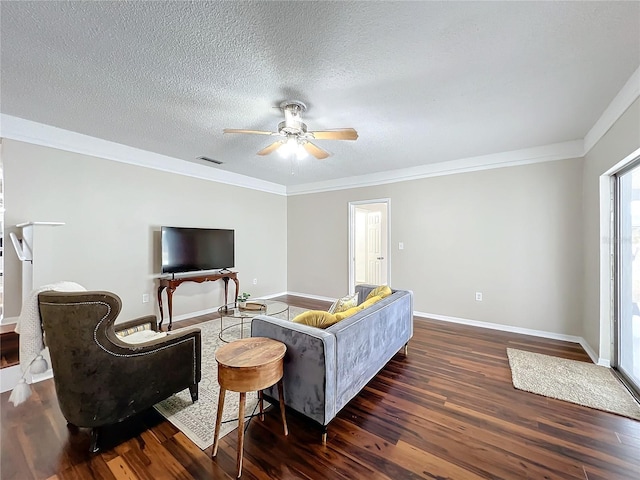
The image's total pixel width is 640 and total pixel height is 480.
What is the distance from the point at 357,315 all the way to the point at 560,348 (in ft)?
9.44

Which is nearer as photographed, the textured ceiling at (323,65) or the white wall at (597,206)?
the textured ceiling at (323,65)

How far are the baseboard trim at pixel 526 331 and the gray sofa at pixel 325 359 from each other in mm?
2508

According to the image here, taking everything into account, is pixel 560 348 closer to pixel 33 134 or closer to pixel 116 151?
pixel 116 151

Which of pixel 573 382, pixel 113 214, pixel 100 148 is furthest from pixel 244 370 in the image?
pixel 100 148

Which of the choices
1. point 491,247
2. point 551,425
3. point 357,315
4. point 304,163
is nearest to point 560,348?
point 491,247

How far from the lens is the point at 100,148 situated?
3342 millimetres

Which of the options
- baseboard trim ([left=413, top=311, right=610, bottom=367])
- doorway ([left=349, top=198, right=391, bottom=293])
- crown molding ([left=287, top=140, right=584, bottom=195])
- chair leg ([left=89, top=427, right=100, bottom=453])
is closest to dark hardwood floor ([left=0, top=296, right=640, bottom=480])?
chair leg ([left=89, top=427, right=100, bottom=453])

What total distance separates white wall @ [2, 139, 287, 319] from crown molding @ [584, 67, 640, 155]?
5.01 meters

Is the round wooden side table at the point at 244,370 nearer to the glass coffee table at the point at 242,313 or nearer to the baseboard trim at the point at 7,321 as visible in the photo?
the glass coffee table at the point at 242,313

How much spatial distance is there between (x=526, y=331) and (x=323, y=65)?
4153 mm

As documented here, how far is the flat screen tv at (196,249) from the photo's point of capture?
3.81 metres

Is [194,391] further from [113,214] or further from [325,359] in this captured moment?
[113,214]

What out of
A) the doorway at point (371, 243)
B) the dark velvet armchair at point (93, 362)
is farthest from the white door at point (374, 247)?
the dark velvet armchair at point (93, 362)

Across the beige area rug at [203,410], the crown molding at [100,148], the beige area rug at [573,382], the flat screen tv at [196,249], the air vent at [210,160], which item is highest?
the air vent at [210,160]
